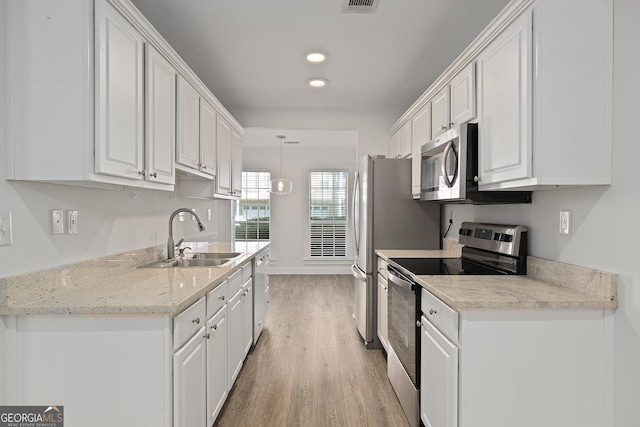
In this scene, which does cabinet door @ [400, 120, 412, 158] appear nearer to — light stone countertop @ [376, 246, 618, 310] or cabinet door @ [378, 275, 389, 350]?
cabinet door @ [378, 275, 389, 350]

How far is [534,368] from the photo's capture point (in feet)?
5.17

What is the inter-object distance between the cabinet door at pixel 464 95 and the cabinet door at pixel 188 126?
70.9 inches

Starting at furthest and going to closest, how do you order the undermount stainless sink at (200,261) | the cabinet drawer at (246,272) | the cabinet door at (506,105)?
1. the cabinet drawer at (246,272)
2. the undermount stainless sink at (200,261)
3. the cabinet door at (506,105)

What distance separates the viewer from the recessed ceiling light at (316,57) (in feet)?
9.61

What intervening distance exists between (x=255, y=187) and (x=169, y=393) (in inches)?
236

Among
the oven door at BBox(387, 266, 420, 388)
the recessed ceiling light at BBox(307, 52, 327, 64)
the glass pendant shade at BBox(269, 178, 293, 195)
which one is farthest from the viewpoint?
the glass pendant shade at BBox(269, 178, 293, 195)

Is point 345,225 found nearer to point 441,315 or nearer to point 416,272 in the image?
point 416,272

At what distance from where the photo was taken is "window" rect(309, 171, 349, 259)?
23.9ft

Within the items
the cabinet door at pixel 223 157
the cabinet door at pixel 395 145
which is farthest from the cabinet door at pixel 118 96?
the cabinet door at pixel 395 145

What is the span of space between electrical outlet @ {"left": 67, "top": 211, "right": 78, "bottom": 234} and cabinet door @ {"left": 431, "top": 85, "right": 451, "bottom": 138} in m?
2.28

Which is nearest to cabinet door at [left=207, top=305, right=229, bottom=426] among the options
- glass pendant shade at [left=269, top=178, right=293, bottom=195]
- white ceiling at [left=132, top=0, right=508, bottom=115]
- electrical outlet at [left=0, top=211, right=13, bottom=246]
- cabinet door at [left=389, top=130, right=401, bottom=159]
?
electrical outlet at [left=0, top=211, right=13, bottom=246]

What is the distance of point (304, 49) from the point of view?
2854 mm

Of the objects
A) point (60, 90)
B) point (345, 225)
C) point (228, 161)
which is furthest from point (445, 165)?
point (345, 225)

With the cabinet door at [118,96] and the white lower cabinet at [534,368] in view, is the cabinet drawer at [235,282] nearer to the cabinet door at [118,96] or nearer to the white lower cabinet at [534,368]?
the cabinet door at [118,96]
